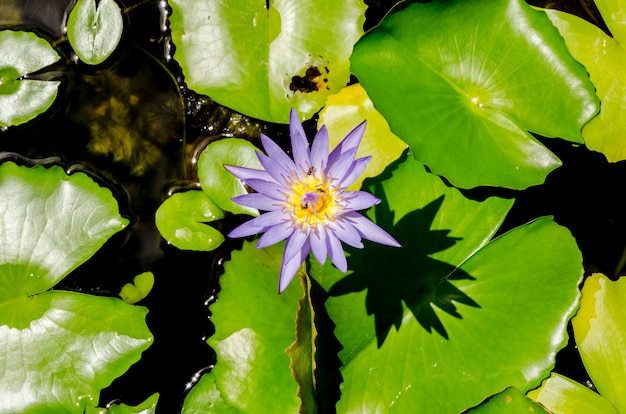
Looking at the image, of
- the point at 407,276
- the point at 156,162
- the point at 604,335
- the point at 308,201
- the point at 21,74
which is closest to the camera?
the point at 308,201

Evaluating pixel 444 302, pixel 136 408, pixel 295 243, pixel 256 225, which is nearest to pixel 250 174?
pixel 256 225

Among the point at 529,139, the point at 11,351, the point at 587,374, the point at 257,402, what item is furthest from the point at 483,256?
the point at 11,351

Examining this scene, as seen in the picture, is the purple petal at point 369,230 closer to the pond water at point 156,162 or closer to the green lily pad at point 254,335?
the green lily pad at point 254,335

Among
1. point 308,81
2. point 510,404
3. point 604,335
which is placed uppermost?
point 308,81

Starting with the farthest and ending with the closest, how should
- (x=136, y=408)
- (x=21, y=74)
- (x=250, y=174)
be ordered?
1. (x=21, y=74)
2. (x=136, y=408)
3. (x=250, y=174)

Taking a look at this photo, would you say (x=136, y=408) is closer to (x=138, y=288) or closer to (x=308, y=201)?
(x=138, y=288)

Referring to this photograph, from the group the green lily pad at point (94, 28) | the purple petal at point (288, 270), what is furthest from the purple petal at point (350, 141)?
the green lily pad at point (94, 28)

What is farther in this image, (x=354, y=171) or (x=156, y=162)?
(x=156, y=162)
